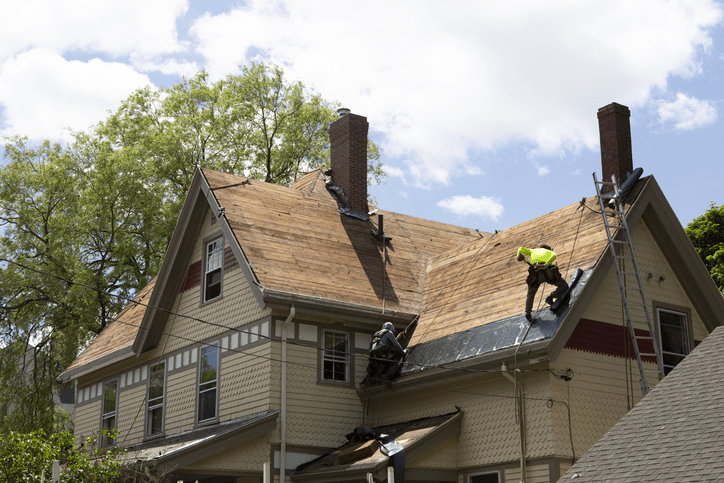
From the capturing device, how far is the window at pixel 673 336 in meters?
16.7

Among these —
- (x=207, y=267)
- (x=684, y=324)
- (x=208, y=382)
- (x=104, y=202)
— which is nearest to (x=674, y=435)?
(x=684, y=324)

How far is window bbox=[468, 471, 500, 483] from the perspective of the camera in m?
15.2

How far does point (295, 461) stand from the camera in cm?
1695

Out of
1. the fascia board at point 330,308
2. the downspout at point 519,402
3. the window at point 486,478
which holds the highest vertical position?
the fascia board at point 330,308

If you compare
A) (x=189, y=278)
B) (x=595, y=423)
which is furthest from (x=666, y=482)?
(x=189, y=278)

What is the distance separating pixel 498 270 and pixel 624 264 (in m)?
2.93

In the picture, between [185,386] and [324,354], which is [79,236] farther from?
[324,354]

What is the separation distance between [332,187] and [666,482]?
14575 millimetres

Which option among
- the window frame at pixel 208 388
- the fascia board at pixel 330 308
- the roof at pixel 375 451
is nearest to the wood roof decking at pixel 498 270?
the fascia board at pixel 330 308

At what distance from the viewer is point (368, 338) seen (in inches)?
737

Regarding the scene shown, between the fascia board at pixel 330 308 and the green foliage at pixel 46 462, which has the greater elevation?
the fascia board at pixel 330 308

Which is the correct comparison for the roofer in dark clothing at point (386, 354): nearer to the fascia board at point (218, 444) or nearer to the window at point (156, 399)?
the fascia board at point (218, 444)

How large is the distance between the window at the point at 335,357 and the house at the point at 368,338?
0.04m

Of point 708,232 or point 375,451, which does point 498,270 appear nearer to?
point 375,451
